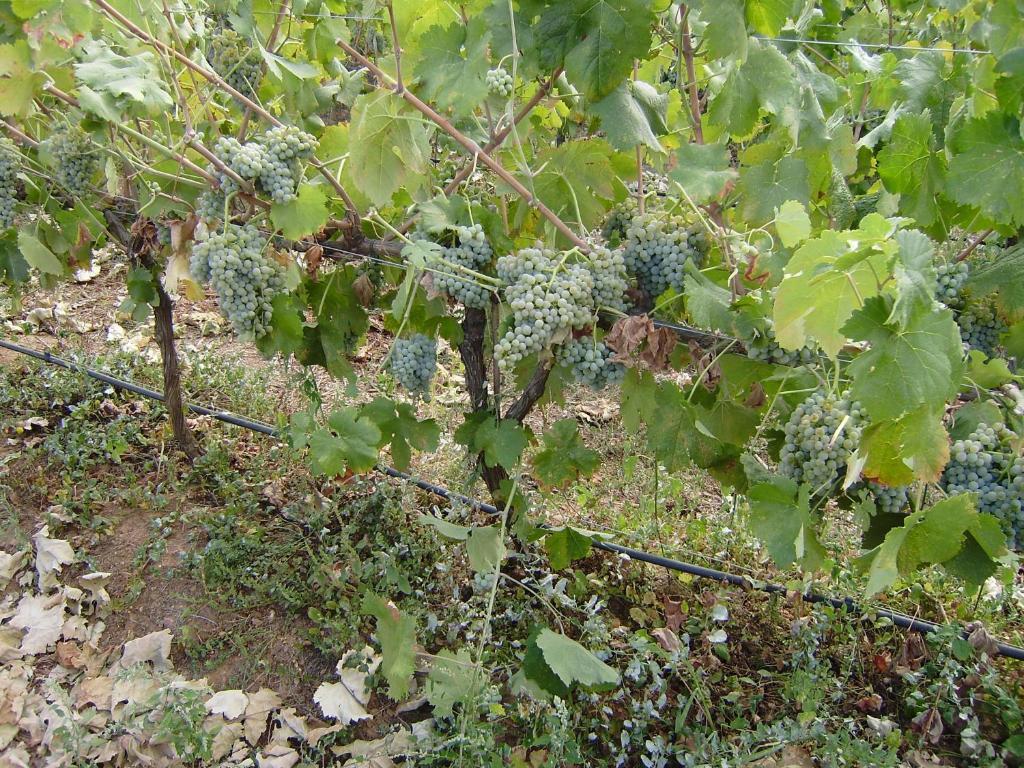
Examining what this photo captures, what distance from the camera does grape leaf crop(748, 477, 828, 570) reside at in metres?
1.45

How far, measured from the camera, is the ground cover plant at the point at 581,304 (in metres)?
1.45

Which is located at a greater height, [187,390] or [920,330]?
[920,330]

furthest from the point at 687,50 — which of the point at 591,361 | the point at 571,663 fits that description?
the point at 571,663

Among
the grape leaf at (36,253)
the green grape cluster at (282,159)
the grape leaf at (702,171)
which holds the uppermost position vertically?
the green grape cluster at (282,159)

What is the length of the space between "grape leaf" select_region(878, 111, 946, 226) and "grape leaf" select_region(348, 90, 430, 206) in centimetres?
106

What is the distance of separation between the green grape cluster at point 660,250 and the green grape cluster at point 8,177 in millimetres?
2001

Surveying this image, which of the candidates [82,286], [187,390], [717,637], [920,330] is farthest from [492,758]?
Result: [82,286]

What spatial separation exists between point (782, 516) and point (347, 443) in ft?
3.84

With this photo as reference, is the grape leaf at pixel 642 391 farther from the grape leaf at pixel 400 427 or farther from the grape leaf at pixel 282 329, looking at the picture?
the grape leaf at pixel 282 329

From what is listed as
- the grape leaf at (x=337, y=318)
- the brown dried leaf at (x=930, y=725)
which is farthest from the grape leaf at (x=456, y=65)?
the brown dried leaf at (x=930, y=725)

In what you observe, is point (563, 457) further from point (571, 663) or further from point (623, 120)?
point (623, 120)

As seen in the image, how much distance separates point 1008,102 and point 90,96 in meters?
1.87

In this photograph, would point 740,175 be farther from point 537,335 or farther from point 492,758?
point 492,758

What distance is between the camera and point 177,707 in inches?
83.4
